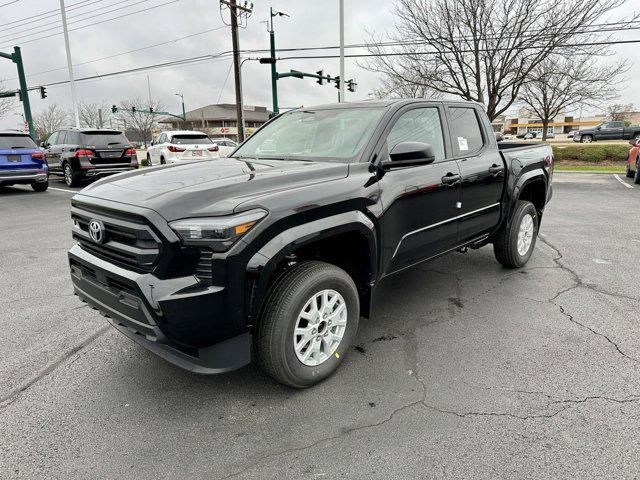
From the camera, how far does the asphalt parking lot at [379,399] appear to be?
2.28 meters

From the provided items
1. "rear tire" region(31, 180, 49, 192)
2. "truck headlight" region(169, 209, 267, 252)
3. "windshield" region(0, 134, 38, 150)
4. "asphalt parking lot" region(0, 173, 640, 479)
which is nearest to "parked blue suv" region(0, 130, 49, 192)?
"windshield" region(0, 134, 38, 150)

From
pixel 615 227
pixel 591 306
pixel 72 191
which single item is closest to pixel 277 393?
pixel 591 306

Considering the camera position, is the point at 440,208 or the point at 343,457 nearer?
the point at 343,457

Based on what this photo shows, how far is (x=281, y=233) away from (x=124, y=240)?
905 mm

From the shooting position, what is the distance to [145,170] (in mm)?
3486

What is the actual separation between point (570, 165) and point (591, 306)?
60.6 ft

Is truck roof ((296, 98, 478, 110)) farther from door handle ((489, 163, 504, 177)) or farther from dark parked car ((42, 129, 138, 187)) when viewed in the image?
dark parked car ((42, 129, 138, 187))

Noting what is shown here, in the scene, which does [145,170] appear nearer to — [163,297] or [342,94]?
[163,297]

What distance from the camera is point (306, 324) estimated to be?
9.39 ft

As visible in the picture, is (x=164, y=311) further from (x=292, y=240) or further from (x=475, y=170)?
(x=475, y=170)

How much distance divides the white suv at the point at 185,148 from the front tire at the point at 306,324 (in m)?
12.4

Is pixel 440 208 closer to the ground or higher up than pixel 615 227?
higher up

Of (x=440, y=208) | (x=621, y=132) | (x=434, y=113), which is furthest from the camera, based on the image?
(x=621, y=132)

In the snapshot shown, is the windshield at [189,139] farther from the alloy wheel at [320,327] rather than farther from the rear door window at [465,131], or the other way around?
the alloy wheel at [320,327]
